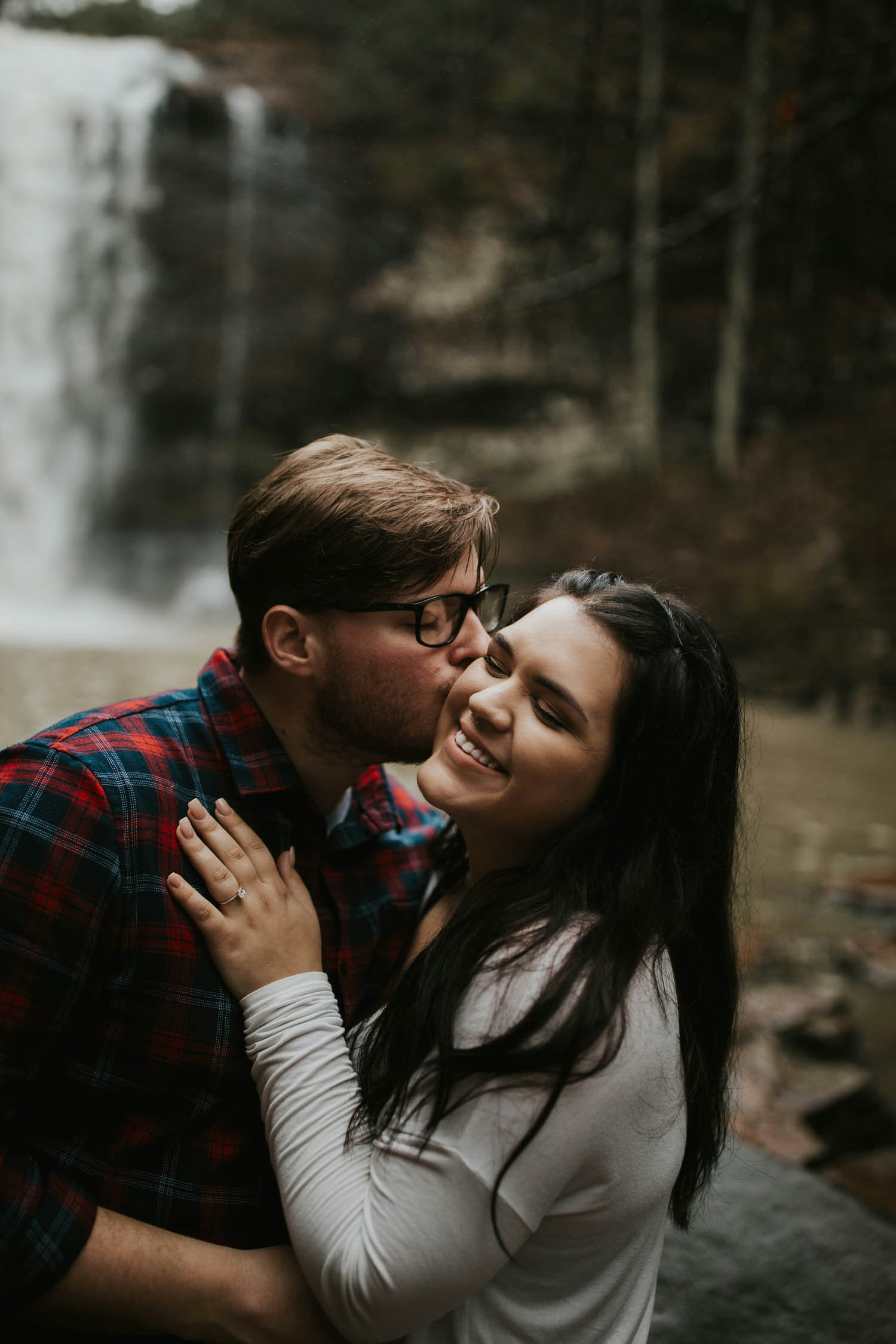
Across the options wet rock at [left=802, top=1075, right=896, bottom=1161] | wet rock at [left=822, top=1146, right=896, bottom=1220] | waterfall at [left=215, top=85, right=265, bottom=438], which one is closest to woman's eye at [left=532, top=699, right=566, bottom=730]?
wet rock at [left=822, top=1146, right=896, bottom=1220]

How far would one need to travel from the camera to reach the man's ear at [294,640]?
1.79 m

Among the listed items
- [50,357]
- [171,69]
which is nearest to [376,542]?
[50,357]

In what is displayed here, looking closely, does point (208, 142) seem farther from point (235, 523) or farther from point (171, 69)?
point (235, 523)

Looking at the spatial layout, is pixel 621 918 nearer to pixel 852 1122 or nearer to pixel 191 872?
pixel 191 872

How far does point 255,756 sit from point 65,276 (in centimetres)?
1470

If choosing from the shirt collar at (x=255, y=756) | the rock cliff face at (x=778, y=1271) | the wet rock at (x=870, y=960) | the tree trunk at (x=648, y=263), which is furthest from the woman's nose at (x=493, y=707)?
the tree trunk at (x=648, y=263)

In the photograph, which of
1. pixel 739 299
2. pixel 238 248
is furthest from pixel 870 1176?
pixel 238 248

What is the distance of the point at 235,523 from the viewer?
1.89 m

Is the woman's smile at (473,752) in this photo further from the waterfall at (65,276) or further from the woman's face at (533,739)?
the waterfall at (65,276)

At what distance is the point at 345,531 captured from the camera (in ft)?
5.67

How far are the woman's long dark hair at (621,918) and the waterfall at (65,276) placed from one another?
12.9 meters

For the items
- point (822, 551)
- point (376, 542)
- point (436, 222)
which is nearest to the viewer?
point (376, 542)

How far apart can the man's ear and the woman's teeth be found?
1.13 ft

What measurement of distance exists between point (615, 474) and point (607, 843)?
13727 mm
